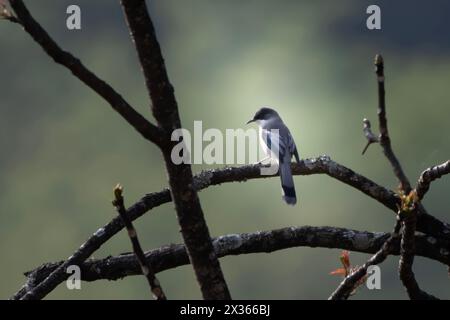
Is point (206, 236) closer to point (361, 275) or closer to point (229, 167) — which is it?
point (361, 275)

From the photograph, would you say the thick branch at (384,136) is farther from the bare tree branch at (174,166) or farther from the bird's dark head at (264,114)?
the bird's dark head at (264,114)

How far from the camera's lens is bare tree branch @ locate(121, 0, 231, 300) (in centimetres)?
432

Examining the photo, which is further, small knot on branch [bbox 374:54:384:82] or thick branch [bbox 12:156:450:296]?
thick branch [bbox 12:156:450:296]

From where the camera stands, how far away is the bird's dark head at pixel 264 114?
1223cm

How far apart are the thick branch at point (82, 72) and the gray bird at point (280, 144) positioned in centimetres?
393

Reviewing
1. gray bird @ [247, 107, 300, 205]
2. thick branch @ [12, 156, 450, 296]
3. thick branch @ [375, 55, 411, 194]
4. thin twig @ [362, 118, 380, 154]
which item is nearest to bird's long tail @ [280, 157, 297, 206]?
gray bird @ [247, 107, 300, 205]

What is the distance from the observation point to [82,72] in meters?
4.11

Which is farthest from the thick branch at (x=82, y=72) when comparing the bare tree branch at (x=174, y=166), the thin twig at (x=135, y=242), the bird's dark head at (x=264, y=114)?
the bird's dark head at (x=264, y=114)

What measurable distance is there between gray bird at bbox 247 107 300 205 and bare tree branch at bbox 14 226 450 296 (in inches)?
49.9

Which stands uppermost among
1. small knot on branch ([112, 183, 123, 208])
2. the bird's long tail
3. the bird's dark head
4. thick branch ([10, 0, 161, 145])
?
the bird's dark head

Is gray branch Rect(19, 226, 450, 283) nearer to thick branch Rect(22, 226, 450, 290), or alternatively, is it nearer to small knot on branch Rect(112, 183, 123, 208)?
thick branch Rect(22, 226, 450, 290)

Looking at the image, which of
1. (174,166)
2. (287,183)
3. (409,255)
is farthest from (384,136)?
(287,183)

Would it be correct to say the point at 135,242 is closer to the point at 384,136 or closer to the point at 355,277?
the point at 355,277
